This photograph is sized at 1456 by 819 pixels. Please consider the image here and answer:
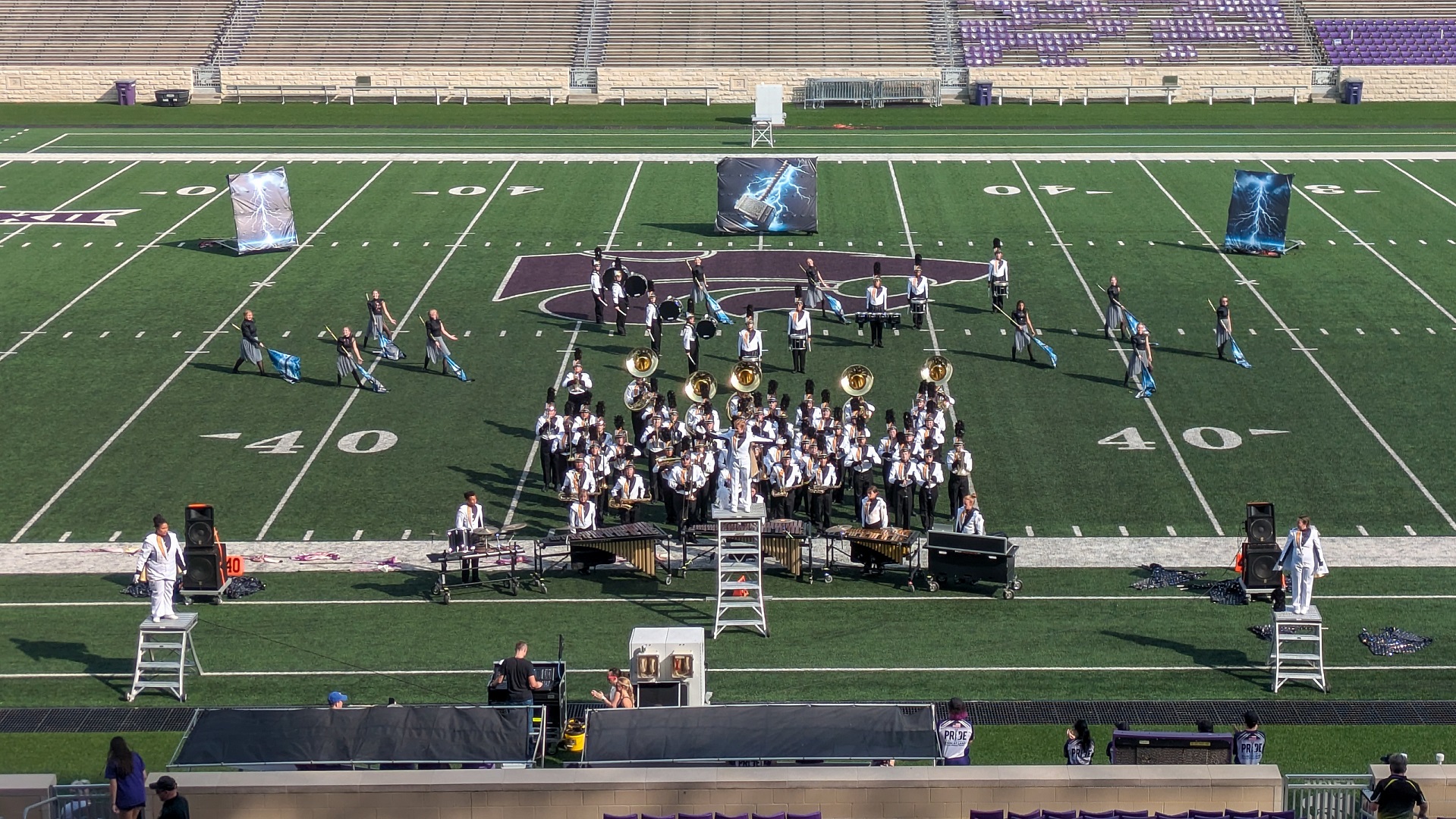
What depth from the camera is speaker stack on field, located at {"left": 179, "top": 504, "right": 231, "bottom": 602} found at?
22.8 metres

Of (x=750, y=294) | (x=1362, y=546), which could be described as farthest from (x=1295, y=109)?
(x=1362, y=546)

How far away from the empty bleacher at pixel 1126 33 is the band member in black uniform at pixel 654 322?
3663 centimetres

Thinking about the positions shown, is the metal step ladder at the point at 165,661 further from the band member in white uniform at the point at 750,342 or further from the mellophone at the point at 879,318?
the mellophone at the point at 879,318

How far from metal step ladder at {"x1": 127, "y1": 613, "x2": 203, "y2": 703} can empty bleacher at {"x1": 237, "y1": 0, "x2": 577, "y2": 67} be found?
5129cm

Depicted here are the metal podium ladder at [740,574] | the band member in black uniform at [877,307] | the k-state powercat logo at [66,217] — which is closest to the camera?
Result: the metal podium ladder at [740,574]

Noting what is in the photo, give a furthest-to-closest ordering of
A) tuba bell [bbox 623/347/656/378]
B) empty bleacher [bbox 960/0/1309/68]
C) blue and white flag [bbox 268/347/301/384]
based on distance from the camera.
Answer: empty bleacher [bbox 960/0/1309/68] → blue and white flag [bbox 268/347/301/384] → tuba bell [bbox 623/347/656/378]

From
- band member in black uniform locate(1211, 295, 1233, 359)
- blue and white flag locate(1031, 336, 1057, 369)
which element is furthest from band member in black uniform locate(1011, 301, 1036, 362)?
band member in black uniform locate(1211, 295, 1233, 359)

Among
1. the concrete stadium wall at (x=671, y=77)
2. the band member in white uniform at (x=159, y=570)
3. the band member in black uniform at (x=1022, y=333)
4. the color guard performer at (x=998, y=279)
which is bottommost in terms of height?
the band member in white uniform at (x=159, y=570)

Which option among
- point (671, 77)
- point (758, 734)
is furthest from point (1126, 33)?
point (758, 734)

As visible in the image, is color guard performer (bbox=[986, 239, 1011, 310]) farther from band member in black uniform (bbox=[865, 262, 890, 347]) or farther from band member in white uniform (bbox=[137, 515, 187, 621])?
band member in white uniform (bbox=[137, 515, 187, 621])

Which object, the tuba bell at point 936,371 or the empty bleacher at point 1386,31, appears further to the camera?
the empty bleacher at point 1386,31

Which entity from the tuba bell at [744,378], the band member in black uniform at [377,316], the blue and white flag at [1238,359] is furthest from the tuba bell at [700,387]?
the blue and white flag at [1238,359]

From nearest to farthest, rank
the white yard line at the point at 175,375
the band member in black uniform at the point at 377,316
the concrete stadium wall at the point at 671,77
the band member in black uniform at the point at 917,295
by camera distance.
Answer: the white yard line at the point at 175,375
the band member in black uniform at the point at 377,316
the band member in black uniform at the point at 917,295
the concrete stadium wall at the point at 671,77

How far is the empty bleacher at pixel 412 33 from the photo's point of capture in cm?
6981
